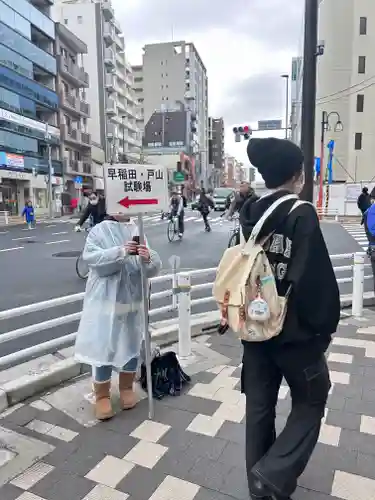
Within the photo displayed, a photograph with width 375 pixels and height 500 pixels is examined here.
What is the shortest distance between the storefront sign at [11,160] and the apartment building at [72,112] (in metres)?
6.97

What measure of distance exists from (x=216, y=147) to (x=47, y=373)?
142 m

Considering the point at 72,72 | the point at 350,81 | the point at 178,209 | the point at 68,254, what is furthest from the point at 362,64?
the point at 68,254

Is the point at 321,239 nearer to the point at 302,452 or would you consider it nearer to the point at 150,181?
the point at 302,452

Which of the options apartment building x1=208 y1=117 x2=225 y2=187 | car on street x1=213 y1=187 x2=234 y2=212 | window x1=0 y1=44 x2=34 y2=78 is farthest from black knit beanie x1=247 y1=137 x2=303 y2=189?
apartment building x1=208 y1=117 x2=225 y2=187

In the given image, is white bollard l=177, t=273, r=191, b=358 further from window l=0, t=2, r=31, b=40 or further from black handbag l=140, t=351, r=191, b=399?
window l=0, t=2, r=31, b=40

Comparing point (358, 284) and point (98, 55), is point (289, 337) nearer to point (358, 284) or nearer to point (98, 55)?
point (358, 284)

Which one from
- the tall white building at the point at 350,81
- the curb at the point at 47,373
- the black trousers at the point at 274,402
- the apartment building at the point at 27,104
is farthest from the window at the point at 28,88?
the black trousers at the point at 274,402

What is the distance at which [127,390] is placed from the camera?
10.8ft

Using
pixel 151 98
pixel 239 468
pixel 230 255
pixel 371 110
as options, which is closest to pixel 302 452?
pixel 239 468

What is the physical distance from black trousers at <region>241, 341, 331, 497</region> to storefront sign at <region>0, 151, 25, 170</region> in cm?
2941

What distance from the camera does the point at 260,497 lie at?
2.17 m

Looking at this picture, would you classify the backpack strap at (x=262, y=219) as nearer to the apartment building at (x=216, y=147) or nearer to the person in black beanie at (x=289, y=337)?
the person in black beanie at (x=289, y=337)

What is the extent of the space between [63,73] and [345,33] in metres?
24.4

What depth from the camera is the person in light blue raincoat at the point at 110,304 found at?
2.96 metres
